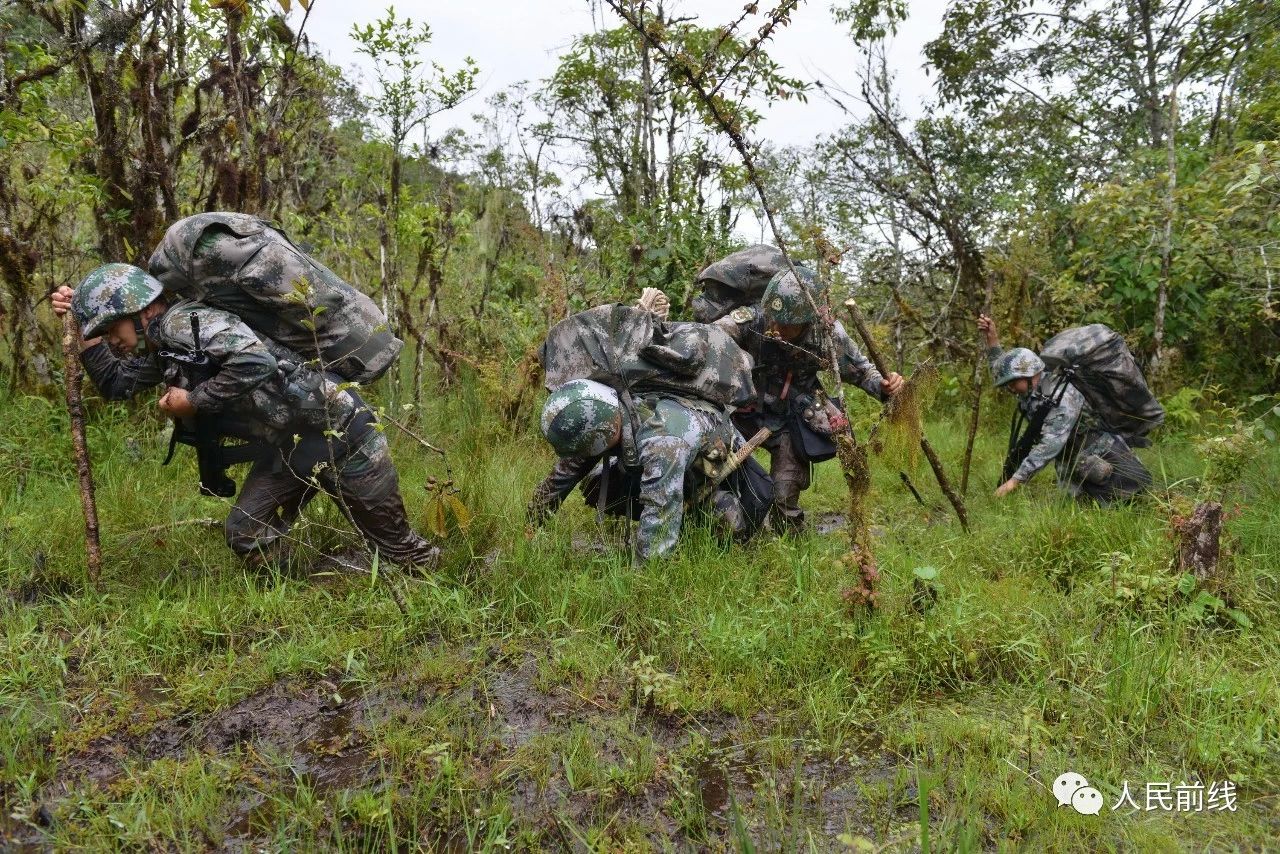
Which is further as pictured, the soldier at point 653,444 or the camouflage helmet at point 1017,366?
the camouflage helmet at point 1017,366

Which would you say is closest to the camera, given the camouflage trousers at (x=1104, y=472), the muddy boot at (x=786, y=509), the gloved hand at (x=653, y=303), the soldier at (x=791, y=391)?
the gloved hand at (x=653, y=303)

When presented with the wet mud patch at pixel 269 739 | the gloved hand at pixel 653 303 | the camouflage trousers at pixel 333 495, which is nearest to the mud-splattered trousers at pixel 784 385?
the gloved hand at pixel 653 303

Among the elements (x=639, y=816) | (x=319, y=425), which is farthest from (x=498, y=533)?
(x=639, y=816)

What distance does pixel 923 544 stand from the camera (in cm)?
440

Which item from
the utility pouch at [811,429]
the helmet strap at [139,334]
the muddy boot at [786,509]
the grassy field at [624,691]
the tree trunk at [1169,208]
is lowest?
the grassy field at [624,691]

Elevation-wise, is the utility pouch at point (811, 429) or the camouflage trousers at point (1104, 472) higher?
the utility pouch at point (811, 429)

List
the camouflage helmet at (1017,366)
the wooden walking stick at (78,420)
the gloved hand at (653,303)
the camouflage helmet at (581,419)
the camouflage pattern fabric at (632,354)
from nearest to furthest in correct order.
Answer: the wooden walking stick at (78,420) → the camouflage helmet at (581,419) → the camouflage pattern fabric at (632,354) → the gloved hand at (653,303) → the camouflage helmet at (1017,366)

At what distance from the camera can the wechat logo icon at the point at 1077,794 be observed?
2.33m

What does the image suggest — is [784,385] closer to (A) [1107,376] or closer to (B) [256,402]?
(A) [1107,376]

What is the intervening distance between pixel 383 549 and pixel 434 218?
3.26 metres

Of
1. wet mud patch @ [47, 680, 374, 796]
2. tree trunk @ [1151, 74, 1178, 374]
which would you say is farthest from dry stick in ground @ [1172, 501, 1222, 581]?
wet mud patch @ [47, 680, 374, 796]

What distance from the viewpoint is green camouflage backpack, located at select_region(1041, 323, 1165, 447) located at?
5191 millimetres

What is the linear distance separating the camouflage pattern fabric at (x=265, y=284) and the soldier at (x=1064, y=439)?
3755 millimetres

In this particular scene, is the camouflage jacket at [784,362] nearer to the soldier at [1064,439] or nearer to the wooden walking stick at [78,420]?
the soldier at [1064,439]
